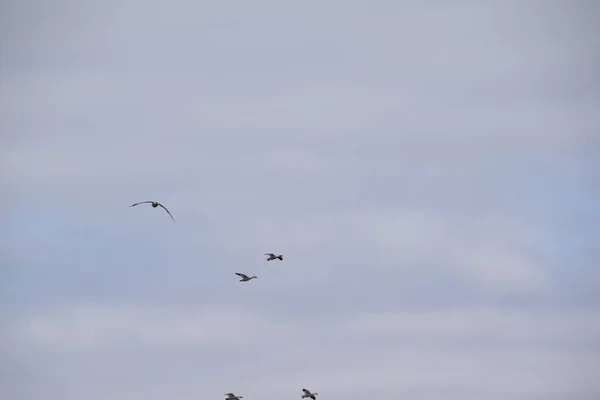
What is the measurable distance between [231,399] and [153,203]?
25.3 metres

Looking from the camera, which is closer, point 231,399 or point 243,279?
point 231,399

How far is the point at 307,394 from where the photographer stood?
133 m

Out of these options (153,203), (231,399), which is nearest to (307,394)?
(231,399)

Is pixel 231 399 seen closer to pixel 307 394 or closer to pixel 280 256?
pixel 307 394

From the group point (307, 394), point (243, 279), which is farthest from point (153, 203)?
point (307, 394)

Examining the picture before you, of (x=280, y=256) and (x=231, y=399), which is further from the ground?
(x=280, y=256)

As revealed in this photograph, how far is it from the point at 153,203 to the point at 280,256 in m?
28.1

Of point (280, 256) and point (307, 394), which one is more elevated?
point (280, 256)

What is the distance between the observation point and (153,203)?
387 ft

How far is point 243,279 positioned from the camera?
134 m

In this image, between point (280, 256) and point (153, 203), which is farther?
point (280, 256)

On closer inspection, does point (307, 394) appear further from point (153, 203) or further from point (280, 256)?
point (153, 203)

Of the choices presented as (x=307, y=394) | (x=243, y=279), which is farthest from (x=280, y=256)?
(x=307, y=394)

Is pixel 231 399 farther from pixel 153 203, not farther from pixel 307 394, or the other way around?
pixel 153 203
